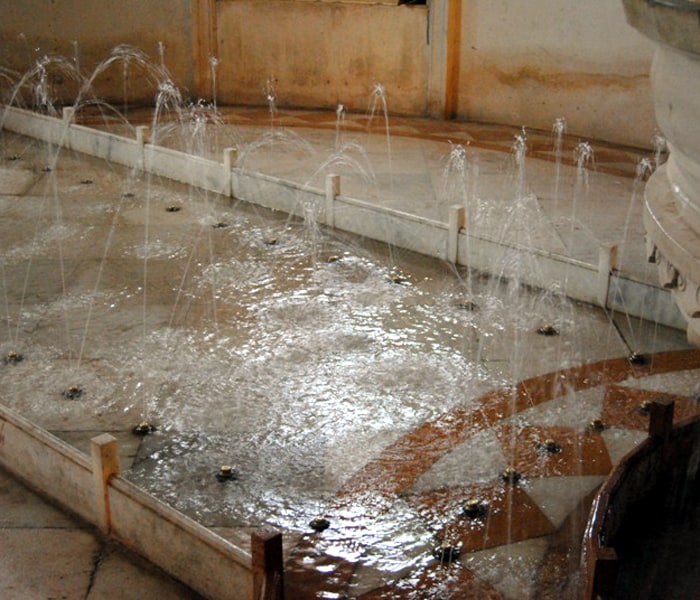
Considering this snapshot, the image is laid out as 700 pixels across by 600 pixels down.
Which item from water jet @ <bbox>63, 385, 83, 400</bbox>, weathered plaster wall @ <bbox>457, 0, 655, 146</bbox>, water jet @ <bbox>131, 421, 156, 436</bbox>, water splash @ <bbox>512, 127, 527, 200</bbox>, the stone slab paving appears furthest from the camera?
weathered plaster wall @ <bbox>457, 0, 655, 146</bbox>

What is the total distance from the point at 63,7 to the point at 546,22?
23.7 feet

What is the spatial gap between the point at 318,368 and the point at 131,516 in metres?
2.48

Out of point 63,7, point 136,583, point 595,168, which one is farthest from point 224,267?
point 63,7

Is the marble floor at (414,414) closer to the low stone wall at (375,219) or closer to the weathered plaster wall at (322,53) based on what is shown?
the low stone wall at (375,219)

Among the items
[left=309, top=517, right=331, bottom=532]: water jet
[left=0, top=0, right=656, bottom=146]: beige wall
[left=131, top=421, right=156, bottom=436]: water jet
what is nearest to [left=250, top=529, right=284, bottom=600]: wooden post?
[left=309, top=517, right=331, bottom=532]: water jet

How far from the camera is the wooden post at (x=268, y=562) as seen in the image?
4449 mm

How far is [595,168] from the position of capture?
1282 centimetres

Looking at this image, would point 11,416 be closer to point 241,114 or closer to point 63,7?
point 241,114

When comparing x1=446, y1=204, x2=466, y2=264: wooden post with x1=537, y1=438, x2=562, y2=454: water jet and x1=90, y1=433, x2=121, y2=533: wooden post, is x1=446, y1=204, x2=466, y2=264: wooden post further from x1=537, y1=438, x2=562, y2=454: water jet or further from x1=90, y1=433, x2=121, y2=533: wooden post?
x1=90, y1=433, x2=121, y2=533: wooden post

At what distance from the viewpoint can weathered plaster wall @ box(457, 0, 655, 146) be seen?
1365 cm

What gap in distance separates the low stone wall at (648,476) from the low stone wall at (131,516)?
1.52 m

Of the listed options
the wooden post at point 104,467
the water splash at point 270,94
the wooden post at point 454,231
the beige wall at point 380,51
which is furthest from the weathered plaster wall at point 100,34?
the wooden post at point 104,467

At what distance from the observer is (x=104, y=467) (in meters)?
5.39

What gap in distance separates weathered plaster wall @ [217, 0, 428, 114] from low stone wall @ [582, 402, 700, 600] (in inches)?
412
